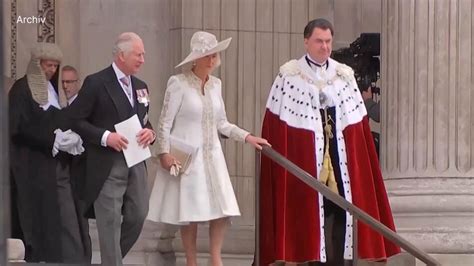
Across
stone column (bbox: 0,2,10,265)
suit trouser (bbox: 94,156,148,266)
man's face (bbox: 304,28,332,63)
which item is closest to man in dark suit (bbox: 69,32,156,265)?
suit trouser (bbox: 94,156,148,266)

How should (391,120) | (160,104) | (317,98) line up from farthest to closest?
(160,104)
(391,120)
(317,98)

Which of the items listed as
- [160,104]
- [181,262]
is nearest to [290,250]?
[181,262]

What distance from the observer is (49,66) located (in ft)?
27.0

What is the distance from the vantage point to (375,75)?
1209 cm

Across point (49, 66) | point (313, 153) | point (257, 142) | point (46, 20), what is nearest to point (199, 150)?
point (257, 142)

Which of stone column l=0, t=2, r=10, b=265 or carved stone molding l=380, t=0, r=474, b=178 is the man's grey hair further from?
Answer: stone column l=0, t=2, r=10, b=265

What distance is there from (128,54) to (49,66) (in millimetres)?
1116

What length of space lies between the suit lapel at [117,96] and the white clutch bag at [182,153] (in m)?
0.54

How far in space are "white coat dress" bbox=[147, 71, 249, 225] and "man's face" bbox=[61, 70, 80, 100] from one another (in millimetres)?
1119

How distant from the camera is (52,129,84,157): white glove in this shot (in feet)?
26.1

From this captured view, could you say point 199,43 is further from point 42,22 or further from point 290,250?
point 42,22

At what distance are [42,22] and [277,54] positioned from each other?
2.03m

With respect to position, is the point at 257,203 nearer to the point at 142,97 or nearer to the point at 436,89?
the point at 142,97

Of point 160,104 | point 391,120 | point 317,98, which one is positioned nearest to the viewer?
point 317,98
